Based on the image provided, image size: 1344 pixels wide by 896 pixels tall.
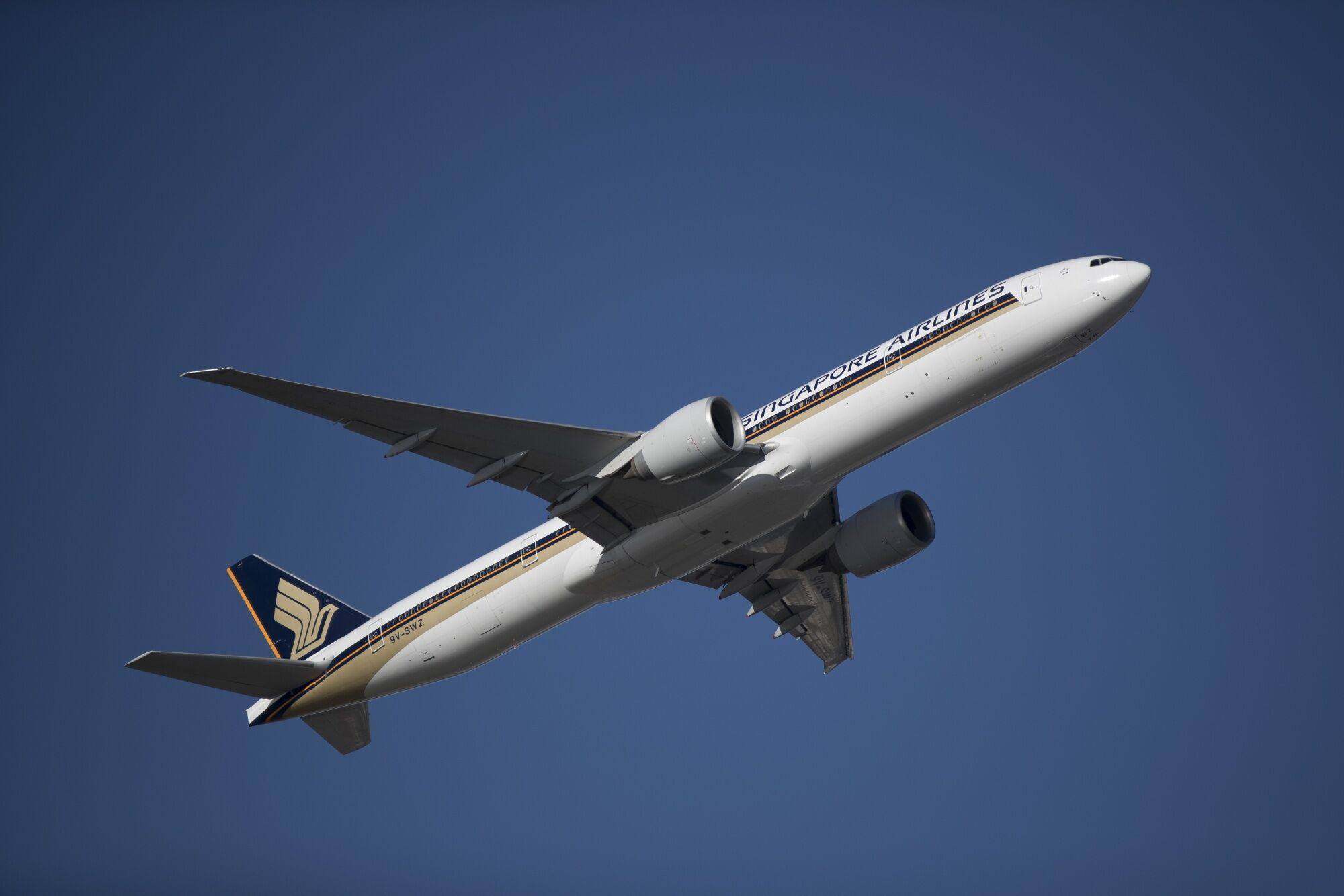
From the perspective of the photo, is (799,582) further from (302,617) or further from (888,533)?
(302,617)

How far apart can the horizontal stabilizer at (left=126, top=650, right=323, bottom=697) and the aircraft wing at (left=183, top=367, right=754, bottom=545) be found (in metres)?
7.86

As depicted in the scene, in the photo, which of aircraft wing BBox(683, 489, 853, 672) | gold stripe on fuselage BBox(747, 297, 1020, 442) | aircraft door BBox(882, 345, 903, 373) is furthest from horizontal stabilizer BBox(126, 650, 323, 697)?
aircraft door BBox(882, 345, 903, 373)

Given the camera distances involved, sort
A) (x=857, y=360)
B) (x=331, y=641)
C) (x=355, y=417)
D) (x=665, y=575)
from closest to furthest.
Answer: (x=355, y=417)
(x=857, y=360)
(x=665, y=575)
(x=331, y=641)

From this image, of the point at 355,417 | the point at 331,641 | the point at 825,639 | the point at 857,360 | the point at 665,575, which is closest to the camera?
the point at 355,417

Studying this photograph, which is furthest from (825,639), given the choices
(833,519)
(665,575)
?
(665,575)

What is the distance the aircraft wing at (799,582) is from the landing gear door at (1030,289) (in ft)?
31.1

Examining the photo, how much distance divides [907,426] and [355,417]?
1225cm

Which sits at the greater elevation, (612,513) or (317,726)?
(612,513)

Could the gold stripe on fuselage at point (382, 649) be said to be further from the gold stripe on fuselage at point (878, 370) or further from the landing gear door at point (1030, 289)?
the landing gear door at point (1030, 289)

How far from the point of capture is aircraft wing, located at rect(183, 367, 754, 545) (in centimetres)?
2803

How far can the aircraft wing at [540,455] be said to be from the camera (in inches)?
1104

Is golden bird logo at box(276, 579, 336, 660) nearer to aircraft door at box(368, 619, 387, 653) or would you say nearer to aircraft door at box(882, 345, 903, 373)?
aircraft door at box(368, 619, 387, 653)

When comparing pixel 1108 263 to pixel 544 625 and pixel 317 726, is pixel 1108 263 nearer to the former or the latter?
pixel 544 625

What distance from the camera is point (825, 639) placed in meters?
40.3
